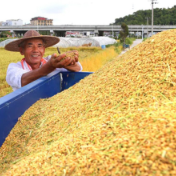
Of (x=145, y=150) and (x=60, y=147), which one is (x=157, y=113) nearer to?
(x=145, y=150)

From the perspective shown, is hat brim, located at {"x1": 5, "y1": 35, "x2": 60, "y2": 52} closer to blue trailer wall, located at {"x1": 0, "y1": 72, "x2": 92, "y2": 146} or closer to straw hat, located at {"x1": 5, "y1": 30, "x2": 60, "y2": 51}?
straw hat, located at {"x1": 5, "y1": 30, "x2": 60, "y2": 51}

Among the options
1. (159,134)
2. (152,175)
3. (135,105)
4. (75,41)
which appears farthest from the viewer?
(75,41)

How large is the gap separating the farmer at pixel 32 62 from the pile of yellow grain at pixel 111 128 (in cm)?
44

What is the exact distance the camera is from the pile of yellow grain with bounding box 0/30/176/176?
881mm

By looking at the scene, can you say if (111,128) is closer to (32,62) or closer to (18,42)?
(32,62)

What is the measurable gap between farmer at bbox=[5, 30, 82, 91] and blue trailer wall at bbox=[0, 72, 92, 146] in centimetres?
12

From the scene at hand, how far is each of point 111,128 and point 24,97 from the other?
1.02 meters

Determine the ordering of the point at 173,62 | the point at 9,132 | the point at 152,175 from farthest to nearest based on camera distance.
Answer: the point at 9,132 → the point at 173,62 → the point at 152,175

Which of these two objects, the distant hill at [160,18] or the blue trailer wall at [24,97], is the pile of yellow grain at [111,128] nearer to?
the blue trailer wall at [24,97]

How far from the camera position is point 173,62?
1.50m

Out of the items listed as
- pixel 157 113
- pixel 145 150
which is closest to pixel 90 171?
pixel 145 150

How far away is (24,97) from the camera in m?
1.87

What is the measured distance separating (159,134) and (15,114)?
1220 mm

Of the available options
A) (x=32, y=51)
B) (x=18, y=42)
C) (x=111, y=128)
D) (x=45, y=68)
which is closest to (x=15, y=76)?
(x=45, y=68)
